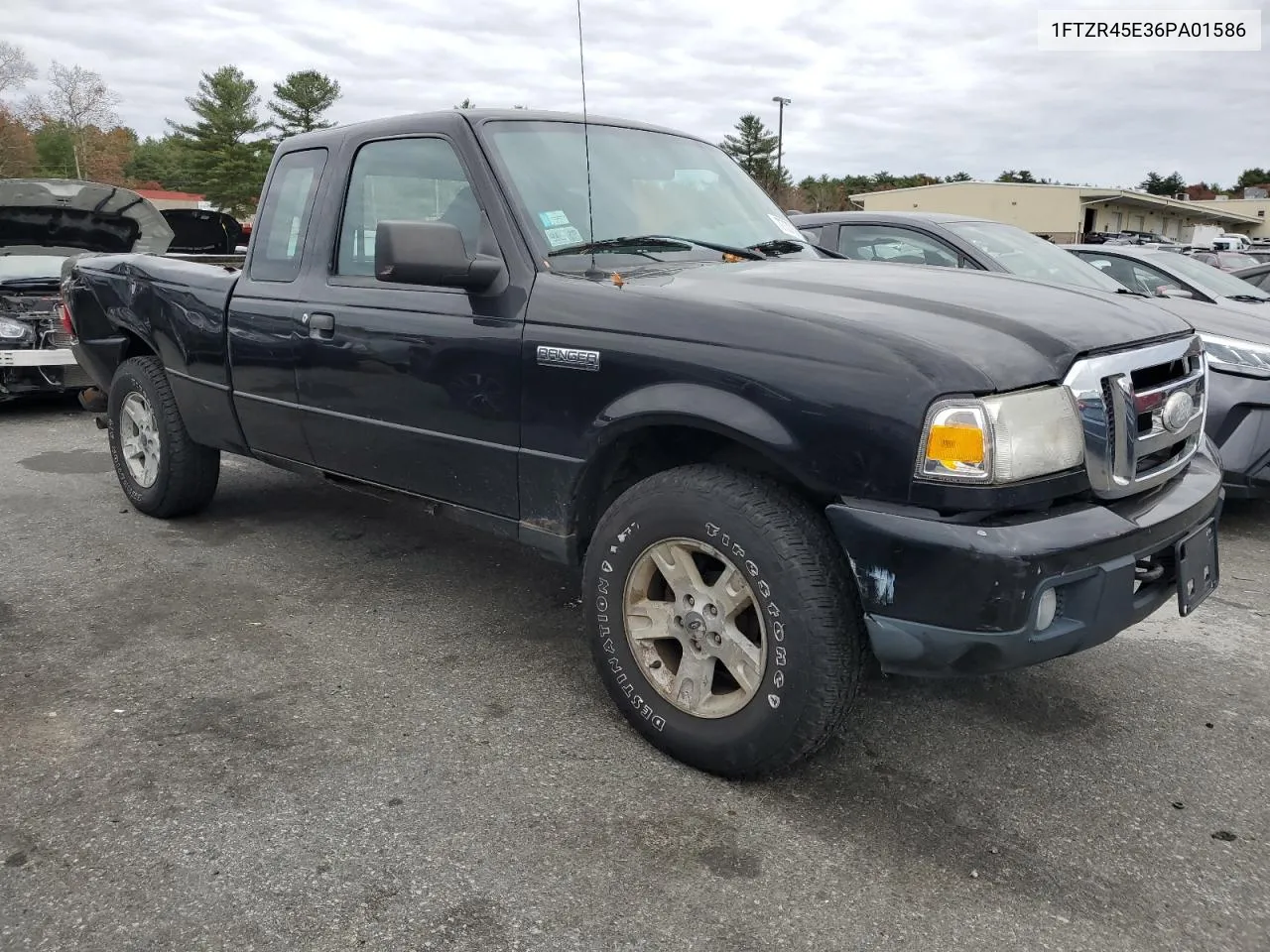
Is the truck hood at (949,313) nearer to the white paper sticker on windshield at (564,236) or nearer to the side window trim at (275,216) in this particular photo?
the white paper sticker on windshield at (564,236)

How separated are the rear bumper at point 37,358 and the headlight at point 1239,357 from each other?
7.76m

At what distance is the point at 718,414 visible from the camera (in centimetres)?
247

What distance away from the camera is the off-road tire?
15.6ft

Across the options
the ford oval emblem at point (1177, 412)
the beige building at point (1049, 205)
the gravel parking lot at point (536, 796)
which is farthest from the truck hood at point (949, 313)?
the beige building at point (1049, 205)

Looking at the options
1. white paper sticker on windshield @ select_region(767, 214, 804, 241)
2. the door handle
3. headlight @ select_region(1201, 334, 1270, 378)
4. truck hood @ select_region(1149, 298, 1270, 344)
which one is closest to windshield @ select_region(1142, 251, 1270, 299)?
truck hood @ select_region(1149, 298, 1270, 344)

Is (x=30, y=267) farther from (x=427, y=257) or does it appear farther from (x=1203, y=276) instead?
(x=1203, y=276)

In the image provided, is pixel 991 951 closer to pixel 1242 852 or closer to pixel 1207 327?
pixel 1242 852

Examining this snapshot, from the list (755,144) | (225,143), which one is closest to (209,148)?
(225,143)

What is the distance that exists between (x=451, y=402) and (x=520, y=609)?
1080 mm

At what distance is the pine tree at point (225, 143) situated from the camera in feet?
197

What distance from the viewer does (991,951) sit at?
2.03m

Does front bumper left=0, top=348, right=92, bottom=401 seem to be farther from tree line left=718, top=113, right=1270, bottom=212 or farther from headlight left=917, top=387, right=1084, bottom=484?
tree line left=718, top=113, right=1270, bottom=212

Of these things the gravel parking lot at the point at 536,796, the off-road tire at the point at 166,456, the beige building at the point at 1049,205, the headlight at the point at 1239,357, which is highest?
the beige building at the point at 1049,205

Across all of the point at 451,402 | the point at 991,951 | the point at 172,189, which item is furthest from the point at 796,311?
the point at 172,189
